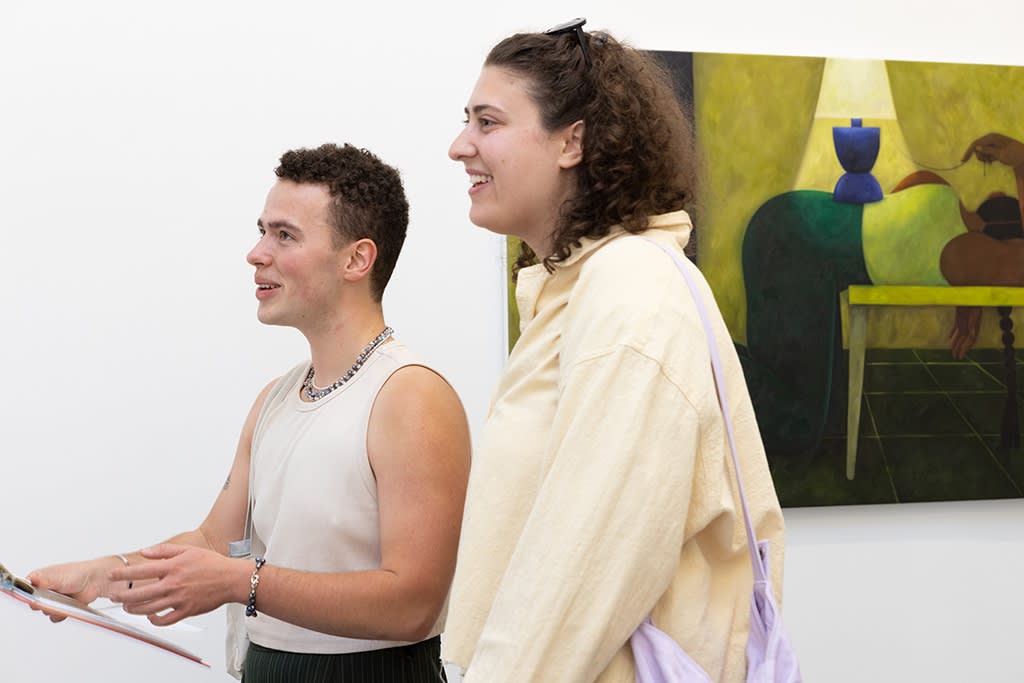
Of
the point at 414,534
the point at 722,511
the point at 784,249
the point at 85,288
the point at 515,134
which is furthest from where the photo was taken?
the point at 784,249

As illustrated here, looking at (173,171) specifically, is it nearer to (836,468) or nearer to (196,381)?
(196,381)

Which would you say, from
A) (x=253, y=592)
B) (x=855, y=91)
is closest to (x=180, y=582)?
(x=253, y=592)

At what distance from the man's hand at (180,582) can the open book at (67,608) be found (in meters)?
0.03

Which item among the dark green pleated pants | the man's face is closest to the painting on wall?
the man's face

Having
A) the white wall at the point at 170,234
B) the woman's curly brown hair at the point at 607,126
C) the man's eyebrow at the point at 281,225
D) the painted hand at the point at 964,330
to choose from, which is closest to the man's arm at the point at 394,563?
the man's eyebrow at the point at 281,225

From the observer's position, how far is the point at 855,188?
259 cm

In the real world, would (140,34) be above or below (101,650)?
above

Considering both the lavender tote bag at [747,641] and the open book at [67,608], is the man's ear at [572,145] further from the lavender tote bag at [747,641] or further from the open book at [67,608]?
the open book at [67,608]

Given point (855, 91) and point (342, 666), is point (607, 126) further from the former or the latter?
point (855, 91)

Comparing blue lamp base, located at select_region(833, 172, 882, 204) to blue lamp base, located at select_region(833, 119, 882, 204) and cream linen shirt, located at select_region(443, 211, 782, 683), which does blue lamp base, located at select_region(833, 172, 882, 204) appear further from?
cream linen shirt, located at select_region(443, 211, 782, 683)

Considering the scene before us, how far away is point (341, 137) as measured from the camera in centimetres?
245

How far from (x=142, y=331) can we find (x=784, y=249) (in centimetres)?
144

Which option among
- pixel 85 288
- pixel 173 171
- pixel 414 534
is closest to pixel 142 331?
pixel 85 288

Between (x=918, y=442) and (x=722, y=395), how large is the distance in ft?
5.79
